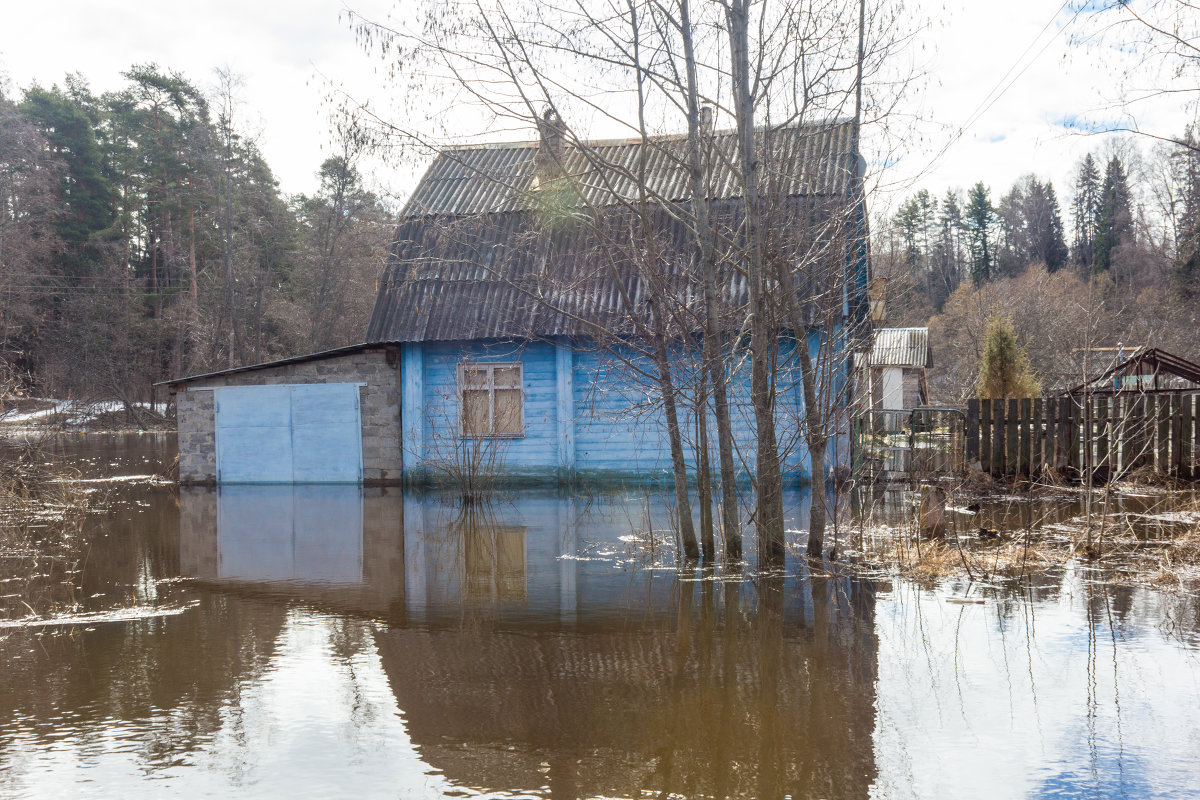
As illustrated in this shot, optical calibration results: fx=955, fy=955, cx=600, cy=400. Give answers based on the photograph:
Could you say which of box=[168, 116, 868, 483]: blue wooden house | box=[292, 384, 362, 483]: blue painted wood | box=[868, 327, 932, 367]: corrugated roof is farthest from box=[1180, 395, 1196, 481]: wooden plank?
box=[868, 327, 932, 367]: corrugated roof

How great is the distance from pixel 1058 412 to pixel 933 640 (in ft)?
32.5

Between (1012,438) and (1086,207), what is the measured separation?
6463 cm

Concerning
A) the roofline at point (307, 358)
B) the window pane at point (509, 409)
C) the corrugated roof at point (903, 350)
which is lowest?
the window pane at point (509, 409)

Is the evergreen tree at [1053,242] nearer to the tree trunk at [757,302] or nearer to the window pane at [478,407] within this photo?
the window pane at [478,407]

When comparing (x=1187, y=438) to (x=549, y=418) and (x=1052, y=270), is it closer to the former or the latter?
(x=549, y=418)

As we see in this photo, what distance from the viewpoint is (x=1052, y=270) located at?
70.1m

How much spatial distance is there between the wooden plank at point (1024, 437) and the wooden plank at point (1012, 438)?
51 mm

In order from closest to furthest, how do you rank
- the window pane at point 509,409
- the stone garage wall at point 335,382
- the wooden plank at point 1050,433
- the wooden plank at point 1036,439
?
the wooden plank at point 1050,433 → the wooden plank at point 1036,439 → the window pane at point 509,409 → the stone garage wall at point 335,382

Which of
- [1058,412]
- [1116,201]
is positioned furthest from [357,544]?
[1116,201]

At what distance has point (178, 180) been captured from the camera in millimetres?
45750

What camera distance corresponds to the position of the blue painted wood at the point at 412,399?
18.4 m

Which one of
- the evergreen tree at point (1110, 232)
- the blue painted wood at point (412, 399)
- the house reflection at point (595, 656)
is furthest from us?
the evergreen tree at point (1110, 232)

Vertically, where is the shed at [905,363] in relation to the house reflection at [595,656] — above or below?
above

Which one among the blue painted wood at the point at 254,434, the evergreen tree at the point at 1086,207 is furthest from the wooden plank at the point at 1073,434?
the evergreen tree at the point at 1086,207
